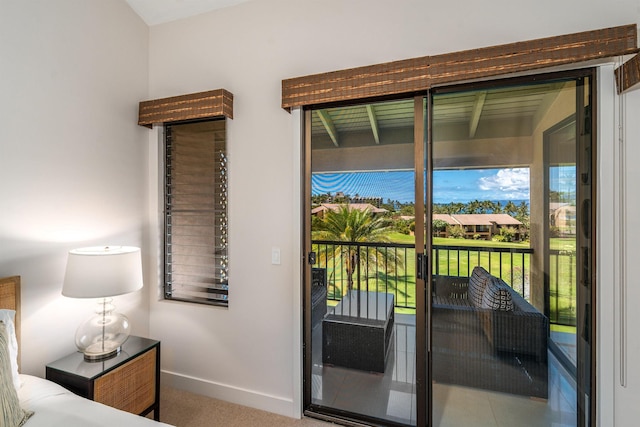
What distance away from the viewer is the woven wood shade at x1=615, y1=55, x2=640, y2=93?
4.57ft

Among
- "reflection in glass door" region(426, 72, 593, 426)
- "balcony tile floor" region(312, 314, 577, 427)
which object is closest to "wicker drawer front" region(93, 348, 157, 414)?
"balcony tile floor" region(312, 314, 577, 427)

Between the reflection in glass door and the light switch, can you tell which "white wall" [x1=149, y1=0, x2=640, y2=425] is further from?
the reflection in glass door

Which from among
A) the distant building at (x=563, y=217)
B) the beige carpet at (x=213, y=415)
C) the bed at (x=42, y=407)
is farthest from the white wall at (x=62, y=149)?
the distant building at (x=563, y=217)

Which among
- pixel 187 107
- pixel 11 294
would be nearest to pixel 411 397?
pixel 11 294

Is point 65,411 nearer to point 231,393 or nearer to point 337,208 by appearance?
point 231,393

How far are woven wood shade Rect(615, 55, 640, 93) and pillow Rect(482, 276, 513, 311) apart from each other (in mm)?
1120

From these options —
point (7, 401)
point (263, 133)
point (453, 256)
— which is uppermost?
point (263, 133)

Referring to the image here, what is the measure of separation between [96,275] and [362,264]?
161cm

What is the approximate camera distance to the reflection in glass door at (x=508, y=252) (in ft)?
5.32

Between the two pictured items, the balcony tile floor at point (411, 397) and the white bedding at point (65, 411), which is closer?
the white bedding at point (65, 411)

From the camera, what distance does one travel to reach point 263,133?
222 centimetres

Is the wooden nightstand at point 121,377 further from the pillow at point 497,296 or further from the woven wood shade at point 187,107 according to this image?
the pillow at point 497,296

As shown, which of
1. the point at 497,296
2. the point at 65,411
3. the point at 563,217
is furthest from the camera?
the point at 497,296

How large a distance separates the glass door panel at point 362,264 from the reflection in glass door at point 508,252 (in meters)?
0.18
